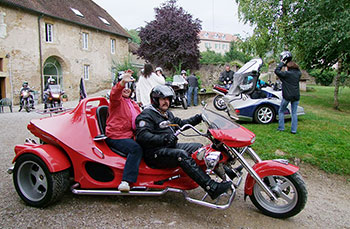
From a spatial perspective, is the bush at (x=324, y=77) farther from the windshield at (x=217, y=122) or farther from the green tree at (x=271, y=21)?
the windshield at (x=217, y=122)

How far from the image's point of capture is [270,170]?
3.23m

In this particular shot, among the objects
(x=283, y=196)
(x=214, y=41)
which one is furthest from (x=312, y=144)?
(x=214, y=41)

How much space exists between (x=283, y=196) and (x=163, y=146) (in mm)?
1539

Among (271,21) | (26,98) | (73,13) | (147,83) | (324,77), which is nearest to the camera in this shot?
(147,83)

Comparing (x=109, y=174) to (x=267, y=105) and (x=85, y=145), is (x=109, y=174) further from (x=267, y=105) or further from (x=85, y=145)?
(x=267, y=105)

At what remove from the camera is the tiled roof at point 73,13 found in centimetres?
2102

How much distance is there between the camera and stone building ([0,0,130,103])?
19.9 m

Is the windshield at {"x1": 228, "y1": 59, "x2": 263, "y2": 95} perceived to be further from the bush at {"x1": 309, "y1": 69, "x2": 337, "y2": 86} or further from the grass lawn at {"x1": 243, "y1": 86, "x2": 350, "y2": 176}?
the bush at {"x1": 309, "y1": 69, "x2": 337, "y2": 86}

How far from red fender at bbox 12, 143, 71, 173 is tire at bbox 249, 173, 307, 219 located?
94.0 inches

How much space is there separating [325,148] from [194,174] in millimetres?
4177

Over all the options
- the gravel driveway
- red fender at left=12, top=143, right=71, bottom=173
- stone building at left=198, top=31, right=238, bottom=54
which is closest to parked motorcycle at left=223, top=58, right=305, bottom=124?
the gravel driveway

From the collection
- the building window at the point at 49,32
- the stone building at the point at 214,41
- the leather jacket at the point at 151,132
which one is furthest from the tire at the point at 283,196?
the stone building at the point at 214,41

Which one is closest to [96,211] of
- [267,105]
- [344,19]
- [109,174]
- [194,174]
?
[109,174]

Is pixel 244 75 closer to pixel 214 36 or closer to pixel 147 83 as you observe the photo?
pixel 147 83
